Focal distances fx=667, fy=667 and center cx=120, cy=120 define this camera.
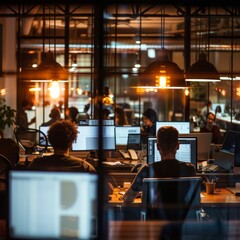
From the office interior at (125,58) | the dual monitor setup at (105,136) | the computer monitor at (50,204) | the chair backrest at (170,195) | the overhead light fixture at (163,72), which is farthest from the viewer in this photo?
the office interior at (125,58)

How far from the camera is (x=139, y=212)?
18.1ft

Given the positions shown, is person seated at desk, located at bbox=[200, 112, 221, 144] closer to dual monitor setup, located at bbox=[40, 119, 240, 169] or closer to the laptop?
dual monitor setup, located at bbox=[40, 119, 240, 169]

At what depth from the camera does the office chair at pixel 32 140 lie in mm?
9281

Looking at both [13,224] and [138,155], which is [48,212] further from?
[138,155]

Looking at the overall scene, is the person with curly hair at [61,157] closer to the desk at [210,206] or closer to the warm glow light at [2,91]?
the desk at [210,206]

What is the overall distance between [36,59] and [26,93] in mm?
973

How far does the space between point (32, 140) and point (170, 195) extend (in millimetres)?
5771

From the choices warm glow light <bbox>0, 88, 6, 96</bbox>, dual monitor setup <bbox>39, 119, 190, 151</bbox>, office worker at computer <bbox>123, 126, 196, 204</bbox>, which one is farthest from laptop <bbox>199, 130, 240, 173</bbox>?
warm glow light <bbox>0, 88, 6, 96</bbox>

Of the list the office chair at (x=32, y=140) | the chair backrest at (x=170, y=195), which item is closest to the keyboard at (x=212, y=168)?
the chair backrest at (x=170, y=195)

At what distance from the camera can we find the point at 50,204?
4.01m

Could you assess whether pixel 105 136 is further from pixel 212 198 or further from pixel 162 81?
pixel 212 198

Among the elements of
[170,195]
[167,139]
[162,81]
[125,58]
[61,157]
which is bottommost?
[170,195]

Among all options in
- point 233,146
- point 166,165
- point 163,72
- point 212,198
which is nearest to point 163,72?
point 163,72

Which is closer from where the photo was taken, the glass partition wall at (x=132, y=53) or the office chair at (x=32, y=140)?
the office chair at (x=32, y=140)
